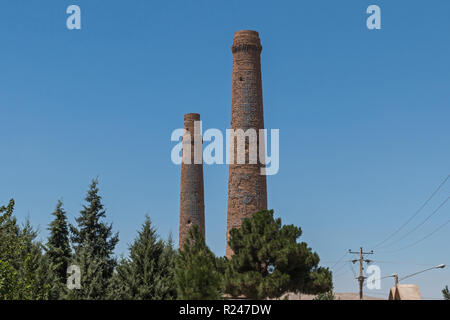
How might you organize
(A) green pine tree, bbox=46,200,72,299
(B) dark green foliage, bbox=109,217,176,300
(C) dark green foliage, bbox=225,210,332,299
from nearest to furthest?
(B) dark green foliage, bbox=109,217,176,300 → (C) dark green foliage, bbox=225,210,332,299 → (A) green pine tree, bbox=46,200,72,299

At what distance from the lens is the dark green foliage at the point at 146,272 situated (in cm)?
2916

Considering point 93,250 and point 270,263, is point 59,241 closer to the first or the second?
point 93,250

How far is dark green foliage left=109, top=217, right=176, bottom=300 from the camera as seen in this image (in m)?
29.2

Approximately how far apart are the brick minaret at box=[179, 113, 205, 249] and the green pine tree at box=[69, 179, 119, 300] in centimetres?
1503

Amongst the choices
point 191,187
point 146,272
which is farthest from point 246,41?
point 146,272

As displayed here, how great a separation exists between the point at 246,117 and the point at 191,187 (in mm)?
13573

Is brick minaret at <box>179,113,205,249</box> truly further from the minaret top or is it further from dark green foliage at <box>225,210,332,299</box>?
dark green foliage at <box>225,210,332,299</box>

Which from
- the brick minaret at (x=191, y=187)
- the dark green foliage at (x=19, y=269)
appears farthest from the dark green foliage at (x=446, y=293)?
the dark green foliage at (x=19, y=269)

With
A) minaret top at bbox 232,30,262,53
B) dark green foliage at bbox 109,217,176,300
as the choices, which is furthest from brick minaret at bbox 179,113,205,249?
dark green foliage at bbox 109,217,176,300

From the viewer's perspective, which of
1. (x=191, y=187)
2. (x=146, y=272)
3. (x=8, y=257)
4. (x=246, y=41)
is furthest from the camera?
(x=191, y=187)

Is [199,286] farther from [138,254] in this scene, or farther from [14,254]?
[14,254]

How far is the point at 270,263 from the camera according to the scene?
32.6m

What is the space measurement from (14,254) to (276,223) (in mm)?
15232
